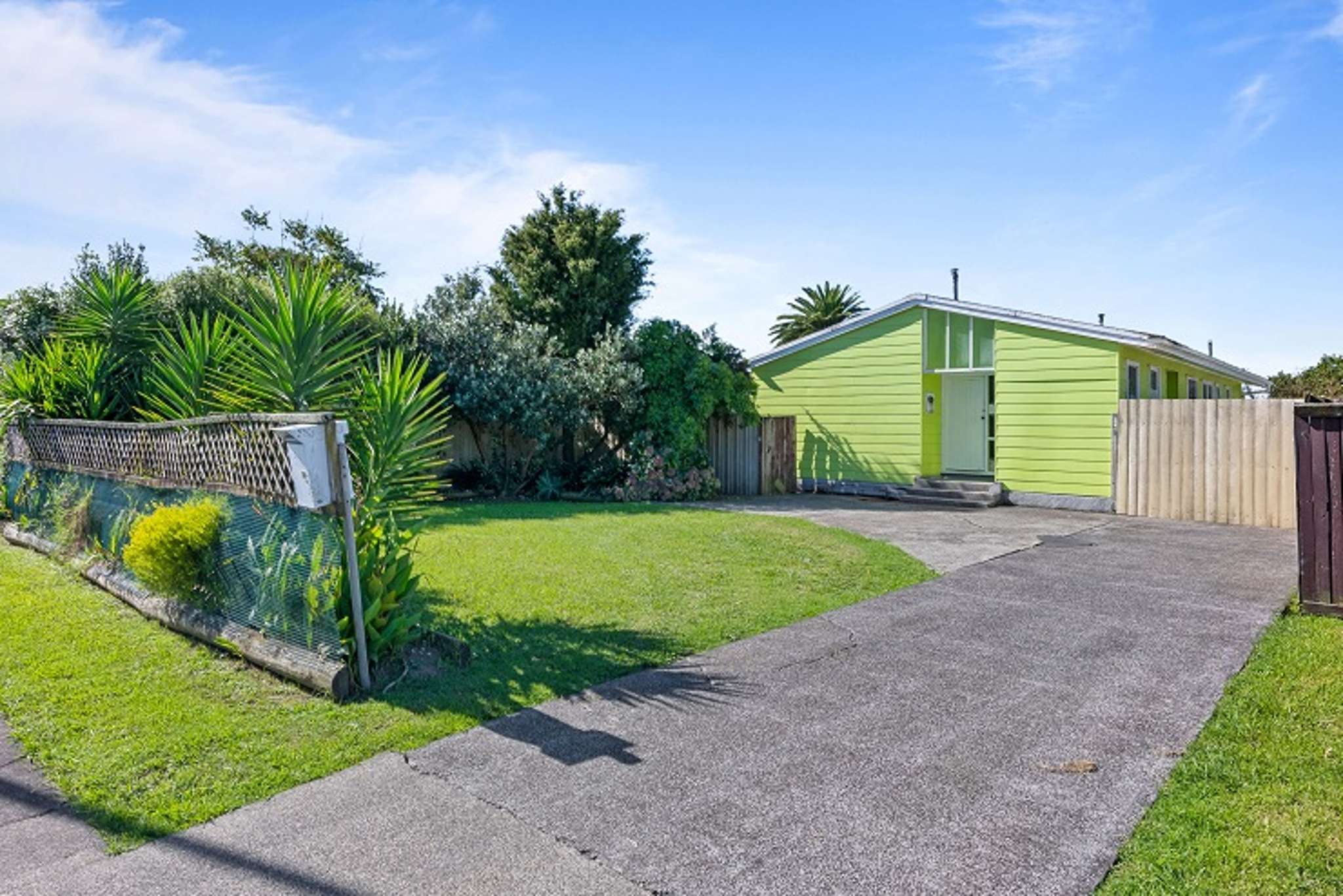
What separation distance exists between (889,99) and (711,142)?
2318mm

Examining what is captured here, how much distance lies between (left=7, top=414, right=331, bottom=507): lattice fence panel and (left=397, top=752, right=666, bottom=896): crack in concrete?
5.94 ft

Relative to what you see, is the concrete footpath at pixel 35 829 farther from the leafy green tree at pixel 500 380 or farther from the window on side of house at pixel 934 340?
the window on side of house at pixel 934 340

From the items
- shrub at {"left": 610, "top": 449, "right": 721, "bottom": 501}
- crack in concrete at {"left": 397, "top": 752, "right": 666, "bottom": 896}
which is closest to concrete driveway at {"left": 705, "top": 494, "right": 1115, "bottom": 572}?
shrub at {"left": 610, "top": 449, "right": 721, "bottom": 501}

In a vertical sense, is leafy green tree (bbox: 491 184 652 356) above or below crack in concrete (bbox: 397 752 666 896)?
above

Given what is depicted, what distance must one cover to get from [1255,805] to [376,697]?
156 inches

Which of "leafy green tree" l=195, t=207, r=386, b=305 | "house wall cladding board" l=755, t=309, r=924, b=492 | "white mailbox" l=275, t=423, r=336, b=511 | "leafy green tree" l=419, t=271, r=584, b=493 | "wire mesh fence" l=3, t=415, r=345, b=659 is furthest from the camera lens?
"leafy green tree" l=195, t=207, r=386, b=305

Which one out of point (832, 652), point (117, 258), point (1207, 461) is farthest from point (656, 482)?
point (117, 258)

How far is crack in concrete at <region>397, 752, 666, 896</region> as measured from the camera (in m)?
2.44

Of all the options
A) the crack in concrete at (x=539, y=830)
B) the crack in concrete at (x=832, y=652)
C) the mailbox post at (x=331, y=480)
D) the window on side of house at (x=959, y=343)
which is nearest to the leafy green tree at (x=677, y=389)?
the window on side of house at (x=959, y=343)

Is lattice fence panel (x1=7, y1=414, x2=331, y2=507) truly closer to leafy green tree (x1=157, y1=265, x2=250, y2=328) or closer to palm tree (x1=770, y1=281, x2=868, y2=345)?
leafy green tree (x1=157, y1=265, x2=250, y2=328)

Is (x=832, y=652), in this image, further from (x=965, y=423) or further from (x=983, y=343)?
(x=965, y=423)

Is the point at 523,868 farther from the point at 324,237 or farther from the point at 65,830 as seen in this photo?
the point at 324,237

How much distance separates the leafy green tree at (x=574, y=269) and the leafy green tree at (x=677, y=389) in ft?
14.5

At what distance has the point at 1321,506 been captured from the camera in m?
5.54
